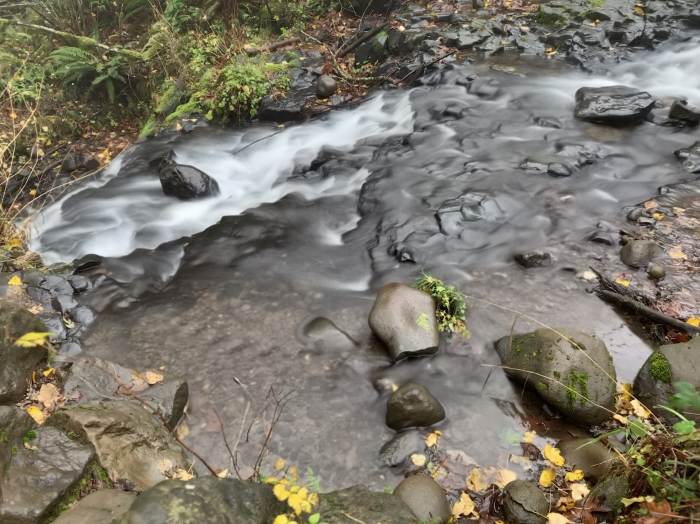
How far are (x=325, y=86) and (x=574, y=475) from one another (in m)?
8.10

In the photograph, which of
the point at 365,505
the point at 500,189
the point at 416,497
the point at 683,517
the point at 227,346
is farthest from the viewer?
the point at 500,189

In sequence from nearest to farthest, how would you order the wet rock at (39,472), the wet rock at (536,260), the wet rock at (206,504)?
the wet rock at (206,504)
the wet rock at (39,472)
the wet rock at (536,260)

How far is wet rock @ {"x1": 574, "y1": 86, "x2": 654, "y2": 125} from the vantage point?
7570 mm

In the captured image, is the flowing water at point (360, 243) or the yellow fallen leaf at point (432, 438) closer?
the yellow fallen leaf at point (432, 438)

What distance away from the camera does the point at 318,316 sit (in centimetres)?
512

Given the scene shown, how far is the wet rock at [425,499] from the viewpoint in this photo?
3.21m

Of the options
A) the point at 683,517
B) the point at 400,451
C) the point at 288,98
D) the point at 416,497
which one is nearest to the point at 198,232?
the point at 288,98

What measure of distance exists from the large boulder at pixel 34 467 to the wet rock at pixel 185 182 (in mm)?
4780

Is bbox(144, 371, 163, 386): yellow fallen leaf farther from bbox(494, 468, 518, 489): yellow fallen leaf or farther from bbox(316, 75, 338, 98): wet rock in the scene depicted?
bbox(316, 75, 338, 98): wet rock

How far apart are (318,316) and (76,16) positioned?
973 cm

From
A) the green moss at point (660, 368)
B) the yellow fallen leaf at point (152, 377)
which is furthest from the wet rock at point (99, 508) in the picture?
the green moss at point (660, 368)

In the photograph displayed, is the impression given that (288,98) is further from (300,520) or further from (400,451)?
(300,520)

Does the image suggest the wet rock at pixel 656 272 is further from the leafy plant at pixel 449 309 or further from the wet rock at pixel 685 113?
the wet rock at pixel 685 113

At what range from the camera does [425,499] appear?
10.8 ft
